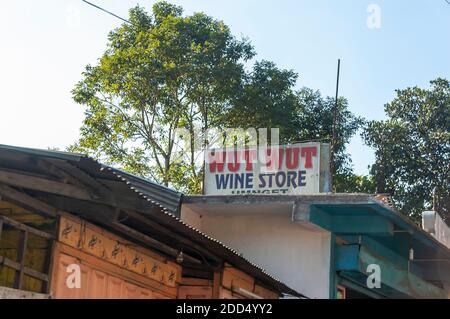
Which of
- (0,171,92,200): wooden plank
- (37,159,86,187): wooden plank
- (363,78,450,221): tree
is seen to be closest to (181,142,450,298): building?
(0,171,92,200): wooden plank

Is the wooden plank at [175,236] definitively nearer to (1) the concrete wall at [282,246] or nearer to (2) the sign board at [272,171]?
(1) the concrete wall at [282,246]

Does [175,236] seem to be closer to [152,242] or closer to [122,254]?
[152,242]

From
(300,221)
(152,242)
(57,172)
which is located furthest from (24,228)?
(300,221)

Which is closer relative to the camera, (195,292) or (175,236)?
(175,236)

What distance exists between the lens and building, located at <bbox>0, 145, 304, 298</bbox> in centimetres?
804

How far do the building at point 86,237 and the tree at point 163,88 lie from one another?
1844 cm

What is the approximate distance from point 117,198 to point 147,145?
2235cm

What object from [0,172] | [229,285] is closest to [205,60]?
[229,285]

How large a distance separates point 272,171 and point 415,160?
18.5 metres

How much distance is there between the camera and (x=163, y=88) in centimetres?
2970
